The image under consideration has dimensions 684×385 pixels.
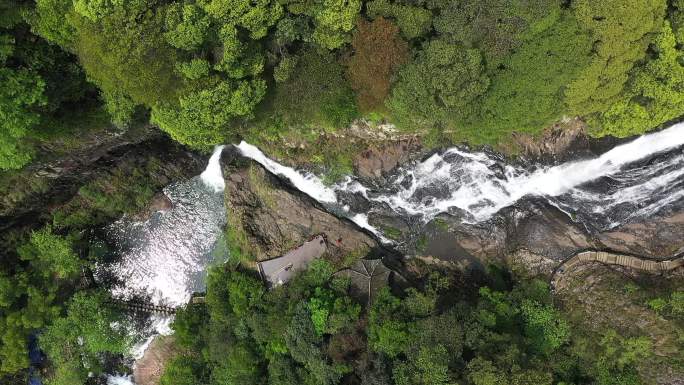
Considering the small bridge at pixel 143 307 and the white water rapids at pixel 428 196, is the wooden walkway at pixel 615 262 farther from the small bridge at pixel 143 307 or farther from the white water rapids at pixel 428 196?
the small bridge at pixel 143 307

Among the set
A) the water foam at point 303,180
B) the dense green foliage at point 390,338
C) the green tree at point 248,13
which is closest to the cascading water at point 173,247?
the dense green foliage at point 390,338

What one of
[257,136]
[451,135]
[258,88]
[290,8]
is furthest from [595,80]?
[257,136]

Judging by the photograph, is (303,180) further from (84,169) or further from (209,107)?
(84,169)

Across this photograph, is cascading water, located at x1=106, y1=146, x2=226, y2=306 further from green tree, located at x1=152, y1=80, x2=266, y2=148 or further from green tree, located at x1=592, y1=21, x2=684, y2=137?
green tree, located at x1=592, y1=21, x2=684, y2=137

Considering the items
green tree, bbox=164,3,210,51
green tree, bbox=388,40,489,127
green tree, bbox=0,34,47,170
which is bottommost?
green tree, bbox=0,34,47,170

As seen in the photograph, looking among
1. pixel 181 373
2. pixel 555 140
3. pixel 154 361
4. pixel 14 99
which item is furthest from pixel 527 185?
pixel 154 361

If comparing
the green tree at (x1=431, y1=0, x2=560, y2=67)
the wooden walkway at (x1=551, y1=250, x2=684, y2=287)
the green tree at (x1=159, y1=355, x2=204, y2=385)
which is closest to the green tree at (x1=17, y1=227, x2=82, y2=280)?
the green tree at (x1=159, y1=355, x2=204, y2=385)
